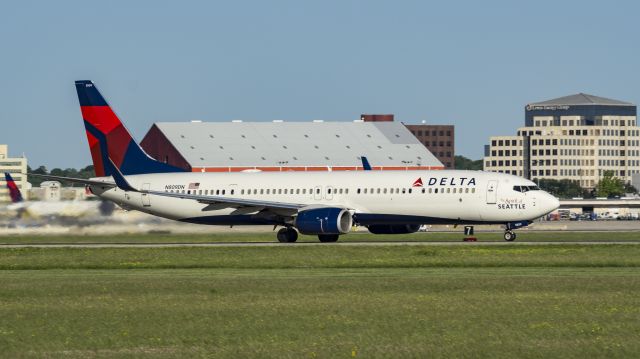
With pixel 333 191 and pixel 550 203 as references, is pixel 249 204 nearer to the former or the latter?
pixel 333 191

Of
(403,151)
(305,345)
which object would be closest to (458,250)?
(305,345)

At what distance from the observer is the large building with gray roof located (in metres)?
164

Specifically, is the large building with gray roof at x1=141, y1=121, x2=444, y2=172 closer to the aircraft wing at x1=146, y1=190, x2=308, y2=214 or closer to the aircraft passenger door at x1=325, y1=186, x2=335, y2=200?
the aircraft wing at x1=146, y1=190, x2=308, y2=214

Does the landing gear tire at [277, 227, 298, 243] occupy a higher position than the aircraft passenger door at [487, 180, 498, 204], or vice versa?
the aircraft passenger door at [487, 180, 498, 204]

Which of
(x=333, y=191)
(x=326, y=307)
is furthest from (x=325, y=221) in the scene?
(x=326, y=307)

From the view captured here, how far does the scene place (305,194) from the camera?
69562 mm

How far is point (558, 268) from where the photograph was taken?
144 feet

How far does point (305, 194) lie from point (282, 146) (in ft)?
329

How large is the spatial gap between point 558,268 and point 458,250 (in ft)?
35.9

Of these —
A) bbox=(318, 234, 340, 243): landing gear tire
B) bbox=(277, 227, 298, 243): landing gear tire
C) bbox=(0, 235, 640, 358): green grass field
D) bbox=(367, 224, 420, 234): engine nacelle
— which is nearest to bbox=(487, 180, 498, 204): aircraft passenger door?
bbox=(367, 224, 420, 234): engine nacelle

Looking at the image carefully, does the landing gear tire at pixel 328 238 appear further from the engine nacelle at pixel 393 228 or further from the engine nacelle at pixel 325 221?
the engine nacelle at pixel 393 228

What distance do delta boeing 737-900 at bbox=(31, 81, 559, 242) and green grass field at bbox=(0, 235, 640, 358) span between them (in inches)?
588

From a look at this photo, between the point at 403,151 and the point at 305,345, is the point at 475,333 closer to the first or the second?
the point at 305,345

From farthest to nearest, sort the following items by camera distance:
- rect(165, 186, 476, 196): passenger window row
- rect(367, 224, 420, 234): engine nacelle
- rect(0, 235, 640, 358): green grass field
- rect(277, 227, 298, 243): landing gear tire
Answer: rect(367, 224, 420, 234): engine nacelle, rect(277, 227, 298, 243): landing gear tire, rect(165, 186, 476, 196): passenger window row, rect(0, 235, 640, 358): green grass field
